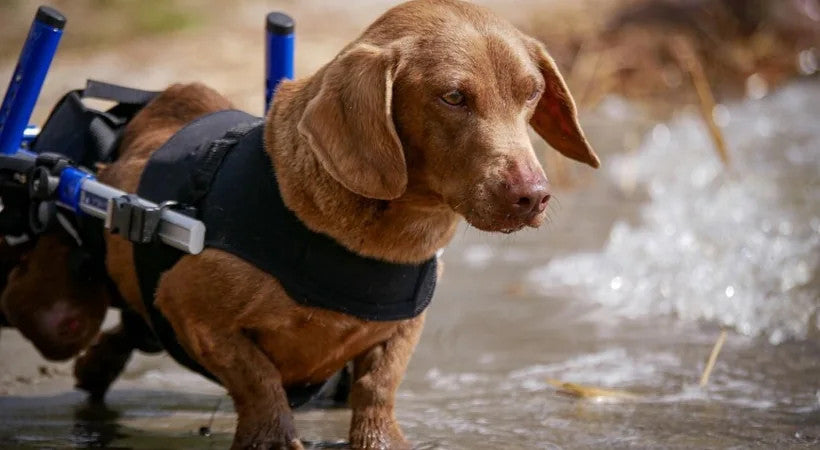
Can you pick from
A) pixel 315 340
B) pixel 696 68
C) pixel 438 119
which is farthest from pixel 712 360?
pixel 696 68

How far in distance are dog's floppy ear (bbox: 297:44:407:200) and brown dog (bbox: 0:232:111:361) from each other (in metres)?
1.21

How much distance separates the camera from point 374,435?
3.81 metres

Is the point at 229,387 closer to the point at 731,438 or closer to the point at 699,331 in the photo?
the point at 731,438

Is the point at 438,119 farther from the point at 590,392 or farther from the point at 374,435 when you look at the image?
the point at 590,392

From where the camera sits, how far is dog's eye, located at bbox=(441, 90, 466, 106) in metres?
3.47

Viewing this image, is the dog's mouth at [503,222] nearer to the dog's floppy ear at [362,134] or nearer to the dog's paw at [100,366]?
the dog's floppy ear at [362,134]

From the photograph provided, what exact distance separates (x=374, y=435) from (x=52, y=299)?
119cm

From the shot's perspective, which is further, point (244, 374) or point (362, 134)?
point (244, 374)

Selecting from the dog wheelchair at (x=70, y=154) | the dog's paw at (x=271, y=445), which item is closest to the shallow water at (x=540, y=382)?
the dog's paw at (x=271, y=445)

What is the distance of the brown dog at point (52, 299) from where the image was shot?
4340mm

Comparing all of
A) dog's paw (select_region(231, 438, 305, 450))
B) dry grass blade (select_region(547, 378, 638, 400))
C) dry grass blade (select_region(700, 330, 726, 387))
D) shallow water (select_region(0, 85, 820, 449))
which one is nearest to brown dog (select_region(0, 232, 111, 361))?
shallow water (select_region(0, 85, 820, 449))

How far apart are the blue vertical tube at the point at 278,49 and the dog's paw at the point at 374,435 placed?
1075 millimetres

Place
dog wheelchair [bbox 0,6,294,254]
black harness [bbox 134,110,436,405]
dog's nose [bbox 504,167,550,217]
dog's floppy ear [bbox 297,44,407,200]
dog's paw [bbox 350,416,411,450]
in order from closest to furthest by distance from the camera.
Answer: dog's nose [bbox 504,167,550,217] → dog's floppy ear [bbox 297,44,407,200] → black harness [bbox 134,110,436,405] → dog wheelchair [bbox 0,6,294,254] → dog's paw [bbox 350,416,411,450]

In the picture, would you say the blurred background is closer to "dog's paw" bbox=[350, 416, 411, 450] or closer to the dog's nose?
"dog's paw" bbox=[350, 416, 411, 450]
